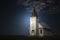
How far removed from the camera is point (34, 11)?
87.7 feet

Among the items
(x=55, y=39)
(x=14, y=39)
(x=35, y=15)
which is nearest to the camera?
(x=14, y=39)

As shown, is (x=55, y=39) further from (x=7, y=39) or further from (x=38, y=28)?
(x=38, y=28)

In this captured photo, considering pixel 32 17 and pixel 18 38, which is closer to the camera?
pixel 18 38

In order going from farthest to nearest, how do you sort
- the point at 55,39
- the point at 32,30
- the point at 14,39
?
the point at 32,30, the point at 55,39, the point at 14,39

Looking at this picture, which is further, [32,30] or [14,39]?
[32,30]

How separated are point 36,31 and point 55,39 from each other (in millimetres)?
13570

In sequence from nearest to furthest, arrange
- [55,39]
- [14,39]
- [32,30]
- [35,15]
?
1. [14,39]
2. [55,39]
3. [32,30]
4. [35,15]

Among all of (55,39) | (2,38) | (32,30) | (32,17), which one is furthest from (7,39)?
(32,17)

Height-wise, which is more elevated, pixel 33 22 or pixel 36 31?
pixel 33 22

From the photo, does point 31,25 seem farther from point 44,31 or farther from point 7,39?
point 7,39

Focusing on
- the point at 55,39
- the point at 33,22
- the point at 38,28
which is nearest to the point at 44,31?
the point at 38,28

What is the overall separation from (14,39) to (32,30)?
13.9 meters

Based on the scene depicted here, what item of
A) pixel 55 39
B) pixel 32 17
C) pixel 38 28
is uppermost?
pixel 32 17

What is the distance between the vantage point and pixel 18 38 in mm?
11383
